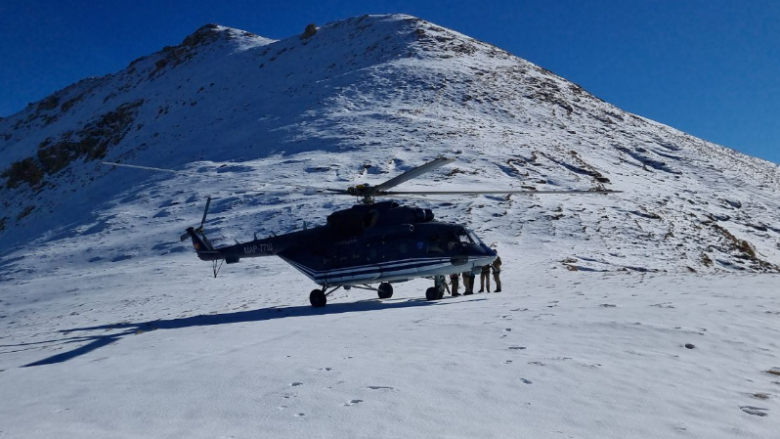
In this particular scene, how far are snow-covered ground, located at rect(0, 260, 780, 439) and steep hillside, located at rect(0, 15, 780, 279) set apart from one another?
11899mm

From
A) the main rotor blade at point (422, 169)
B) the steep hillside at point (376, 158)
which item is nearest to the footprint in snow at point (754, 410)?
the main rotor blade at point (422, 169)

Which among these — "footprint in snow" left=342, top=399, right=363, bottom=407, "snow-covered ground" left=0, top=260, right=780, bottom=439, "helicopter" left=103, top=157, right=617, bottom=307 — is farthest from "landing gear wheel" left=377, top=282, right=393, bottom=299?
"footprint in snow" left=342, top=399, right=363, bottom=407

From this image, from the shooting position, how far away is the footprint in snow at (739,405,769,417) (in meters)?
4.38

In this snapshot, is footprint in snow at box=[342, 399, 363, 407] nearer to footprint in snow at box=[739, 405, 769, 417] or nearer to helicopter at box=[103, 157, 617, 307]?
footprint in snow at box=[739, 405, 769, 417]

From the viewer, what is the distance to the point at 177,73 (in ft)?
238

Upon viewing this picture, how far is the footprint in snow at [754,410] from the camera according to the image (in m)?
4.38

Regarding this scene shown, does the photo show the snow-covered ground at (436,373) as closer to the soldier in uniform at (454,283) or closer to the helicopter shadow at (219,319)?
the helicopter shadow at (219,319)

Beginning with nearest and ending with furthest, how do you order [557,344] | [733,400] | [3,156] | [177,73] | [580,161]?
[733,400]
[557,344]
[580,161]
[3,156]
[177,73]

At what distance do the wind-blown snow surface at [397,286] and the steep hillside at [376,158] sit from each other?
278mm

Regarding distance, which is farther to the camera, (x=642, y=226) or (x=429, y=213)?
(x=642, y=226)

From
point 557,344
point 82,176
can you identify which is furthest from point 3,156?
point 557,344

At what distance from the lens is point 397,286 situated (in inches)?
743

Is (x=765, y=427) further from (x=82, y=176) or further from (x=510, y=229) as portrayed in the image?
(x=82, y=176)

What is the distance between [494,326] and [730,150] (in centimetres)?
5530
